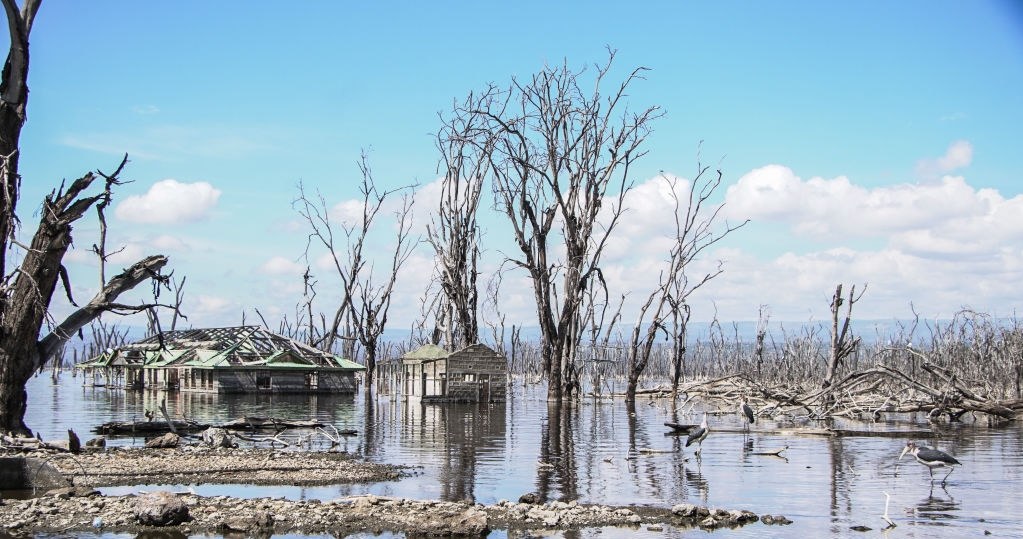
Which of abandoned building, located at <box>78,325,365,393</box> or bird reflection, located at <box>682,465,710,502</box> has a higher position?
abandoned building, located at <box>78,325,365,393</box>

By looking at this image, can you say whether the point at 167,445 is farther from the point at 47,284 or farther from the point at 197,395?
the point at 197,395

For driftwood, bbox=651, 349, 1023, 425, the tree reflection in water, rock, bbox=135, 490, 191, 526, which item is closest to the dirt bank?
the tree reflection in water

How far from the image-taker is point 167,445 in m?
20.0

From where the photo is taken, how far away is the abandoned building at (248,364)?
46.4 meters

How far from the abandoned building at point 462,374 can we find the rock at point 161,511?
2837 centimetres

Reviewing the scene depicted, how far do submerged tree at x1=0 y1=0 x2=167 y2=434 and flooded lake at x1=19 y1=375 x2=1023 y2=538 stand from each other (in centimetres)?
286

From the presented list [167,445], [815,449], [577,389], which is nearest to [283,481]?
[167,445]

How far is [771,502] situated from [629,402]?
26.2m

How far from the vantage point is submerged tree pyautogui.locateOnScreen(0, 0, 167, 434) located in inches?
765

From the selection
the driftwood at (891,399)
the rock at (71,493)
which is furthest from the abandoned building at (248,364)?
the rock at (71,493)

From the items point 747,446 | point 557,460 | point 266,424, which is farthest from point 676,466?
point 266,424

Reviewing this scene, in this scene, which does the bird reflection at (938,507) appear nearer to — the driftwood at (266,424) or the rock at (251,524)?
the rock at (251,524)

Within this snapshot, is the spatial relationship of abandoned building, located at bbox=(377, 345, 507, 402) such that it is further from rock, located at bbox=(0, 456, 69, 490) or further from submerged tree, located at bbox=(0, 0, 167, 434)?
rock, located at bbox=(0, 456, 69, 490)

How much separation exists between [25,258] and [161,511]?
10078mm
